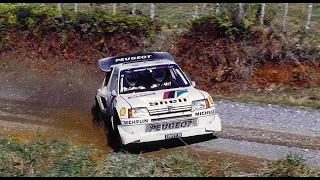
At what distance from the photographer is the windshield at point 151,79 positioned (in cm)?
1292

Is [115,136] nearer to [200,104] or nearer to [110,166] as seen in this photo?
[200,104]

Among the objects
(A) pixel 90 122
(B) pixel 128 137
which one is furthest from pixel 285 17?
(B) pixel 128 137

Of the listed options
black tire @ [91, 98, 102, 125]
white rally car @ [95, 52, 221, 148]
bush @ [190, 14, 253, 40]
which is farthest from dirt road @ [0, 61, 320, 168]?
bush @ [190, 14, 253, 40]

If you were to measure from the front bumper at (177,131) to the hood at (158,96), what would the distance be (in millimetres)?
520

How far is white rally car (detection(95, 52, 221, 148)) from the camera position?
11.7 meters

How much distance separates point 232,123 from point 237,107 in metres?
1.28

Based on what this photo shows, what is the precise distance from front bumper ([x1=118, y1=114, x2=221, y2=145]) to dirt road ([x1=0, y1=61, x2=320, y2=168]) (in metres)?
0.51

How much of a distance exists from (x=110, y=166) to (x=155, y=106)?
2.42 meters

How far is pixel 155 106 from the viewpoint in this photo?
464 inches

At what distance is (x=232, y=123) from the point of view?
1433 centimetres

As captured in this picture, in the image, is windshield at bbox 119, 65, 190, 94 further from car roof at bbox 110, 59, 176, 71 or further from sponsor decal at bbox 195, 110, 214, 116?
sponsor decal at bbox 195, 110, 214, 116

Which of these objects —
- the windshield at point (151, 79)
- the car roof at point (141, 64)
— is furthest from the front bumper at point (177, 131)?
the car roof at point (141, 64)

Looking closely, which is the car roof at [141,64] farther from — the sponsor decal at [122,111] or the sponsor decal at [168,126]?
the sponsor decal at [168,126]

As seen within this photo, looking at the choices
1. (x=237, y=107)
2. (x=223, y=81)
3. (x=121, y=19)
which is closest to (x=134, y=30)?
(x=121, y=19)
